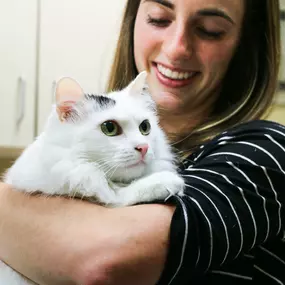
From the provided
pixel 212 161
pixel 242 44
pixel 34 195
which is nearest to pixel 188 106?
pixel 242 44

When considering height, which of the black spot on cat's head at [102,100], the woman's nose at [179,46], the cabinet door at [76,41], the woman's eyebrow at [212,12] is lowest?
the cabinet door at [76,41]

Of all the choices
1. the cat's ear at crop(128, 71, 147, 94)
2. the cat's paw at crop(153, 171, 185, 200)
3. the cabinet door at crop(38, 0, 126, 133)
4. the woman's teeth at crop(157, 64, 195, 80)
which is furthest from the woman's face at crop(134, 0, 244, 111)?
the cabinet door at crop(38, 0, 126, 133)

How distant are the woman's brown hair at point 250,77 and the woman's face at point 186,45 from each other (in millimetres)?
47

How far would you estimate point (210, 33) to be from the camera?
112cm

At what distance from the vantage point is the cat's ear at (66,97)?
2.60 feet

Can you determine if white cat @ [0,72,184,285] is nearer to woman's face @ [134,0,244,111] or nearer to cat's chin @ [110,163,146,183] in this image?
cat's chin @ [110,163,146,183]

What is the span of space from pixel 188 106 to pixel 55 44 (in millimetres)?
1018

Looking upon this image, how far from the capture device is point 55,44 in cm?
203

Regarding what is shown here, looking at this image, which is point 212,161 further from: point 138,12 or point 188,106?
point 138,12

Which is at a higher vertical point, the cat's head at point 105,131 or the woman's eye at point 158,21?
the woman's eye at point 158,21

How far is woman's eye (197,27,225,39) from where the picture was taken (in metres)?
1.11

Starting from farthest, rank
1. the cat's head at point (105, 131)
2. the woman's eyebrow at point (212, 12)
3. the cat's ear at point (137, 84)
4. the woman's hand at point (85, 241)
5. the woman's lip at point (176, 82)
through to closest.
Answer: the woman's lip at point (176, 82) < the woman's eyebrow at point (212, 12) < the cat's ear at point (137, 84) < the cat's head at point (105, 131) < the woman's hand at point (85, 241)

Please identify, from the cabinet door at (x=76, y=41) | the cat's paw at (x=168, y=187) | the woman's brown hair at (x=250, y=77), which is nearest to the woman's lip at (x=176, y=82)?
the woman's brown hair at (x=250, y=77)

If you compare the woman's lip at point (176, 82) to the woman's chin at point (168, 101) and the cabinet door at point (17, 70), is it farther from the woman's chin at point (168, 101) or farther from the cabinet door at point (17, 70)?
the cabinet door at point (17, 70)
